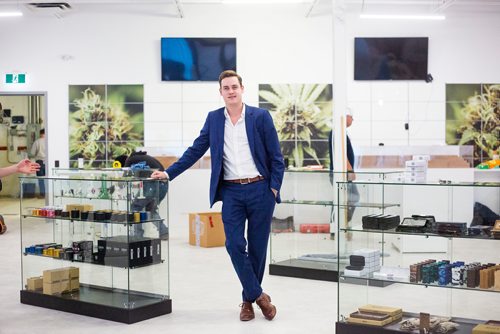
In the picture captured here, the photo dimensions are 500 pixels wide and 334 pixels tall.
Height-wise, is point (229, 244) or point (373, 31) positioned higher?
point (373, 31)

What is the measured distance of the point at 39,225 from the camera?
5906mm

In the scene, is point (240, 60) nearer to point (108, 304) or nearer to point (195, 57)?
point (195, 57)

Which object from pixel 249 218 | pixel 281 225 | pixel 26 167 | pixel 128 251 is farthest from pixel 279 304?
pixel 26 167

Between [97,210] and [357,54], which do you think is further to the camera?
[357,54]

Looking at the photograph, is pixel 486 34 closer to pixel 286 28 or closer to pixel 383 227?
pixel 286 28

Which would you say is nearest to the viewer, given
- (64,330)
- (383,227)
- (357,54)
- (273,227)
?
(383,227)

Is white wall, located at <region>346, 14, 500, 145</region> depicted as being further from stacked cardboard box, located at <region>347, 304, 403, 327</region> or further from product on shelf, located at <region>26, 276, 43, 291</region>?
stacked cardboard box, located at <region>347, 304, 403, 327</region>

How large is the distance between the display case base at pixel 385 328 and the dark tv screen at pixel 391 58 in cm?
898

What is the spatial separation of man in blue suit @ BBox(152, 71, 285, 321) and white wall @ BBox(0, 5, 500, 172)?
8.09 metres

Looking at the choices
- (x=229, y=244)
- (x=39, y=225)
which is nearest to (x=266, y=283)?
(x=229, y=244)

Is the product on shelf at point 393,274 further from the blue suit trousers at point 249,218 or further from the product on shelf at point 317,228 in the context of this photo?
the product on shelf at point 317,228

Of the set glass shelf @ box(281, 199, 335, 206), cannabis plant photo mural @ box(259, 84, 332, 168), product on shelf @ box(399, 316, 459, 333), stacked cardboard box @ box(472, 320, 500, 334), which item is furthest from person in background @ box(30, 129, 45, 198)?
stacked cardboard box @ box(472, 320, 500, 334)

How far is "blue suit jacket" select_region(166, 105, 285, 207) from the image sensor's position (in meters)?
5.05

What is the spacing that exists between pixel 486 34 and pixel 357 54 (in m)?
2.51
